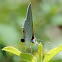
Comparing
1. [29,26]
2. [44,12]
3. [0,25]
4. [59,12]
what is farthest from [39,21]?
[29,26]

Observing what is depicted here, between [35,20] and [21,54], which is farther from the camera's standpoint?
[35,20]

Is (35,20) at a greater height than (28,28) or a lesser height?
greater

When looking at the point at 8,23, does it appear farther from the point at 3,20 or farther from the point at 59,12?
the point at 59,12

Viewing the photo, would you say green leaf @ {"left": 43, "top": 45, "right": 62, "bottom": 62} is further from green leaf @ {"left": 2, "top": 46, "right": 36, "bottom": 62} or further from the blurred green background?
the blurred green background

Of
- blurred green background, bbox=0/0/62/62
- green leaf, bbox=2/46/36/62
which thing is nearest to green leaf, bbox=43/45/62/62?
green leaf, bbox=2/46/36/62

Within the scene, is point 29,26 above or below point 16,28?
below

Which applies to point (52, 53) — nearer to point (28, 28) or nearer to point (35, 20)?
point (28, 28)

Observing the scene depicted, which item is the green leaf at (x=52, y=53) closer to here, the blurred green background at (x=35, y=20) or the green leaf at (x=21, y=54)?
the green leaf at (x=21, y=54)

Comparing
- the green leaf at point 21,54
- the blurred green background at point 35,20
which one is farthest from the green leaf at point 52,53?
the blurred green background at point 35,20

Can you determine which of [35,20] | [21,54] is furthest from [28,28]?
[35,20]
